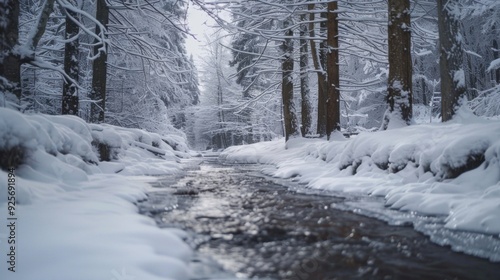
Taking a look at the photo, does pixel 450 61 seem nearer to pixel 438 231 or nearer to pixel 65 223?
pixel 438 231

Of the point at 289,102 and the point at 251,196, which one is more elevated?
the point at 289,102

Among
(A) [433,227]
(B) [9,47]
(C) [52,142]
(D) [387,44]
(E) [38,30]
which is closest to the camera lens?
(A) [433,227]

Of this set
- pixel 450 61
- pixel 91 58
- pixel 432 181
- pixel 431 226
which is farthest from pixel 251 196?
pixel 450 61

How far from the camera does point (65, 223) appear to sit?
7.49 feet

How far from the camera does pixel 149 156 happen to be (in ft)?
33.2

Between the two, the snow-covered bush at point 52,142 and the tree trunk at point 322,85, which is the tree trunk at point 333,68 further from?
the snow-covered bush at point 52,142

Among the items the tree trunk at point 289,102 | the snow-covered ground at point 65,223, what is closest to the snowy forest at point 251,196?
the snow-covered ground at point 65,223

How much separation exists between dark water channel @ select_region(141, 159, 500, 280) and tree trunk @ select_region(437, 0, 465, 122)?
4.98 m

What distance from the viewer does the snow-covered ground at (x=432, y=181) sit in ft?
8.36

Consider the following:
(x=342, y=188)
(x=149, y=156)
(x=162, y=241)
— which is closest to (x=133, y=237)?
(x=162, y=241)

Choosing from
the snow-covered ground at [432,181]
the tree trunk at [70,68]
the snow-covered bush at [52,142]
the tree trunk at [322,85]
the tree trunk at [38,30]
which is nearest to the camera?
the snow-covered ground at [432,181]

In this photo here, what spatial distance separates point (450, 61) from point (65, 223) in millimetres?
7776

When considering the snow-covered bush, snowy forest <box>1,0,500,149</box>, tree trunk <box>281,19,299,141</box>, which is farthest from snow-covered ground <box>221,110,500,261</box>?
tree trunk <box>281,19,299,141</box>

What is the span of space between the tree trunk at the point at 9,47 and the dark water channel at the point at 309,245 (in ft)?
11.8
